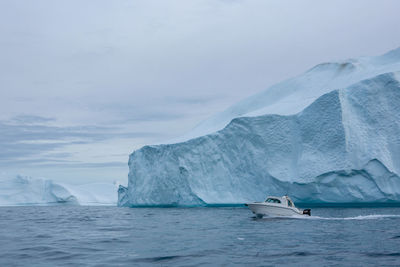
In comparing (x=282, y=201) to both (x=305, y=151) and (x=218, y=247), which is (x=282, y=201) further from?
(x=218, y=247)

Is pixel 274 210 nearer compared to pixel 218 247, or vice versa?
pixel 218 247

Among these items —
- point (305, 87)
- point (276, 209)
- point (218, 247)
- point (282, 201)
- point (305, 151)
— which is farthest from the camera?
point (305, 87)

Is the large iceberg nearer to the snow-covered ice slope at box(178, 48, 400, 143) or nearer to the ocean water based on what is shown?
the snow-covered ice slope at box(178, 48, 400, 143)

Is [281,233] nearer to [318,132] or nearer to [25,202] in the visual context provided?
[318,132]

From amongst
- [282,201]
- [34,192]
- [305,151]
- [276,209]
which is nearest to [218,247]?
[276,209]

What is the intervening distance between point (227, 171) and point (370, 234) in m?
21.6

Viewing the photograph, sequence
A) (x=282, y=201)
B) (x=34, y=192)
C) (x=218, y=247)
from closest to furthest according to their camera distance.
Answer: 1. (x=218, y=247)
2. (x=282, y=201)
3. (x=34, y=192)

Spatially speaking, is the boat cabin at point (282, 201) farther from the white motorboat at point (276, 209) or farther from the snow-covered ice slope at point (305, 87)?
the snow-covered ice slope at point (305, 87)

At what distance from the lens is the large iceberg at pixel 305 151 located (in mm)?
32469

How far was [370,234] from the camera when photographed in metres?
16.3

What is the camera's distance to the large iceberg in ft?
107

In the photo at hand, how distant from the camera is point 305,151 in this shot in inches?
1355

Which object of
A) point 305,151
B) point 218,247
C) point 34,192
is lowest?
point 218,247

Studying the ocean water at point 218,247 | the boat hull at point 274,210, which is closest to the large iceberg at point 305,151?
the boat hull at point 274,210
